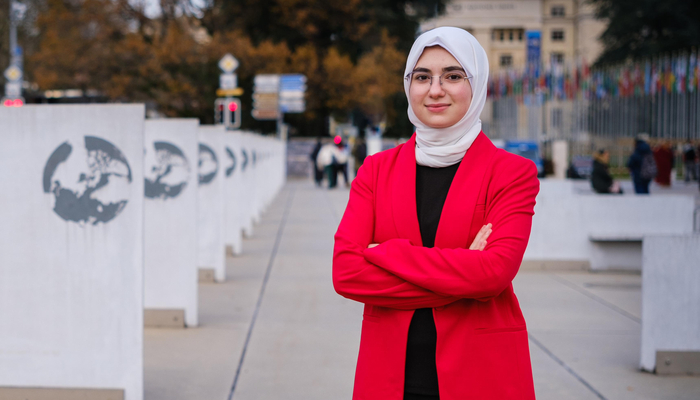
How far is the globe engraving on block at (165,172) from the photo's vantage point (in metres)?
7.06

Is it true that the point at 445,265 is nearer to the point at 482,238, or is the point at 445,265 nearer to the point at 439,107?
the point at 482,238

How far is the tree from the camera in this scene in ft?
163

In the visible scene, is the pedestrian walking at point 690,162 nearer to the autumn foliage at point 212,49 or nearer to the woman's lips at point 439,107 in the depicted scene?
the autumn foliage at point 212,49

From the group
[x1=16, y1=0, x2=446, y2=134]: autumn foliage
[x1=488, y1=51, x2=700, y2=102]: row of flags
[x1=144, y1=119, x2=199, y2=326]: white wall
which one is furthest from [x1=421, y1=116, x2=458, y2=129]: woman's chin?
[x1=16, y1=0, x2=446, y2=134]: autumn foliage

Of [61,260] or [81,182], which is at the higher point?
[81,182]

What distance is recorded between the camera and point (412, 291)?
2.48m

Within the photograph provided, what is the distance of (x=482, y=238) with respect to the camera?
2484 mm

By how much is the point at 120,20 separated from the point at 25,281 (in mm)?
39460

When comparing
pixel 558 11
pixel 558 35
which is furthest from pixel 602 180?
pixel 558 11

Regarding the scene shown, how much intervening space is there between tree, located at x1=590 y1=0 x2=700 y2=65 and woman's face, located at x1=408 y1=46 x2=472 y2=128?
50.9 meters

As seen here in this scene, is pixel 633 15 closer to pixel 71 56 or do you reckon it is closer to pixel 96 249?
pixel 71 56

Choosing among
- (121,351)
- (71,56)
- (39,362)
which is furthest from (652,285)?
(71,56)

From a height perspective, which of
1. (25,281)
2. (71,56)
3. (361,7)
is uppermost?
(361,7)

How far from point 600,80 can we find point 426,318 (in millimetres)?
30613
